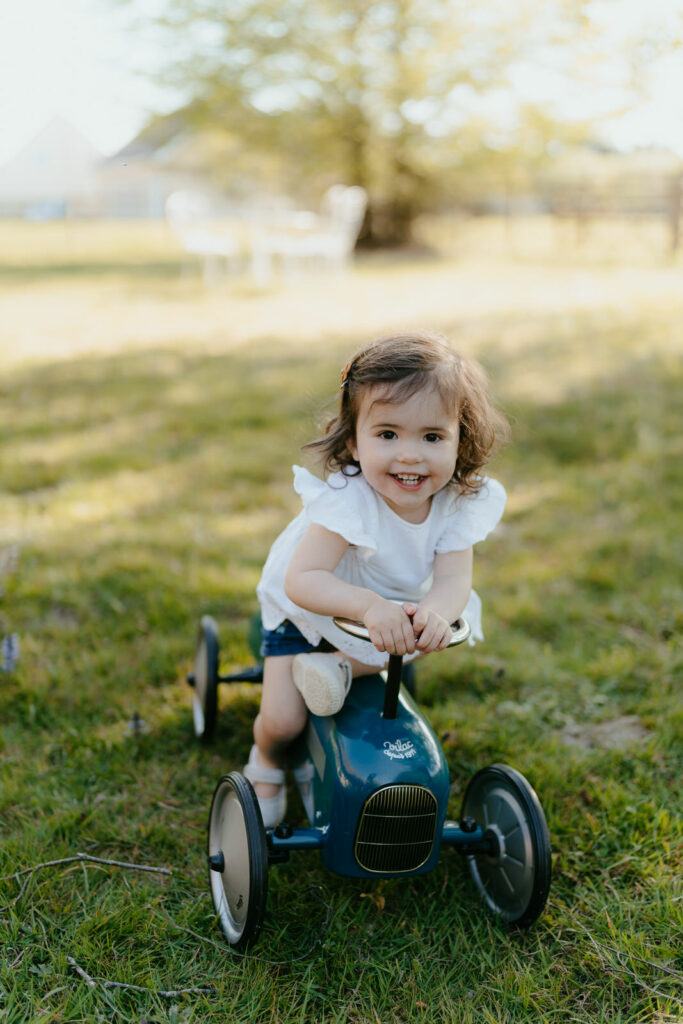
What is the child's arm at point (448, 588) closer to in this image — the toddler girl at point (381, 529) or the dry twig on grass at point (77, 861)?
the toddler girl at point (381, 529)

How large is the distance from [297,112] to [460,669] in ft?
56.2

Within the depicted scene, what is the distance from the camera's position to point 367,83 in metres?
17.7

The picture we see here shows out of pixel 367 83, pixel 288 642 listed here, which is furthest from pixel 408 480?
pixel 367 83

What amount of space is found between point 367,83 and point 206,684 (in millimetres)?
17306

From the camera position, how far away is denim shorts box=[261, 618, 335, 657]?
2.44 metres

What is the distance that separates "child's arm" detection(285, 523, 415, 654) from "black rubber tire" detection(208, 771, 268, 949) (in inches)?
18.3

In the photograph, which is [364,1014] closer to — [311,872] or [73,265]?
[311,872]

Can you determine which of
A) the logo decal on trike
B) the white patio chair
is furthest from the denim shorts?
the white patio chair

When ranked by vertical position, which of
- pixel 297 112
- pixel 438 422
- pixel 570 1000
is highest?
pixel 297 112

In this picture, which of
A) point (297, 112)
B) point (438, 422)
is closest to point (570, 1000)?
point (438, 422)

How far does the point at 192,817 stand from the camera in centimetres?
252

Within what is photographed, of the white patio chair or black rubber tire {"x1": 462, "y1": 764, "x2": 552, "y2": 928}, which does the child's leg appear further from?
the white patio chair

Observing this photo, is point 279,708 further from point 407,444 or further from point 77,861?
point 407,444

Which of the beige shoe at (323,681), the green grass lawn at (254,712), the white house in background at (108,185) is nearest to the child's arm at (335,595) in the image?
the beige shoe at (323,681)
